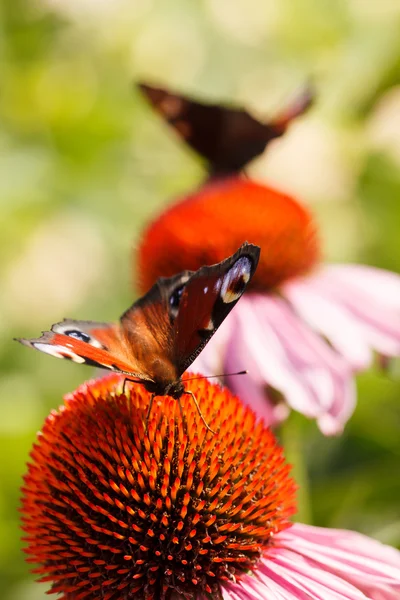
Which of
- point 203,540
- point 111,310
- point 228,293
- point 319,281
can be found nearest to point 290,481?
point 203,540

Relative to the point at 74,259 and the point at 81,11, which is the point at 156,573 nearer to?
the point at 74,259

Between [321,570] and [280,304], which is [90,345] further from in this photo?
[280,304]

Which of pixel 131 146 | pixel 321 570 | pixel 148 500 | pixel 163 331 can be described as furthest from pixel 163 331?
pixel 131 146

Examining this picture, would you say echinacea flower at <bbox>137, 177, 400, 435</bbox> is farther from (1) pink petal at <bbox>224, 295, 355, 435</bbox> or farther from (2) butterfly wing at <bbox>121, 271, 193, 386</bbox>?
(2) butterfly wing at <bbox>121, 271, 193, 386</bbox>

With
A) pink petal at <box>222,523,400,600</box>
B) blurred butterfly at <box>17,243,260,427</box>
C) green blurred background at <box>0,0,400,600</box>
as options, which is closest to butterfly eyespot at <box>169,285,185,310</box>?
A: blurred butterfly at <box>17,243,260,427</box>

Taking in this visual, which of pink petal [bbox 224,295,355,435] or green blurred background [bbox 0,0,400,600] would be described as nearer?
pink petal [bbox 224,295,355,435]

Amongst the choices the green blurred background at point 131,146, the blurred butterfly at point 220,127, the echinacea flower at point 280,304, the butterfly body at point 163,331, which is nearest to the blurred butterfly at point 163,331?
the butterfly body at point 163,331
